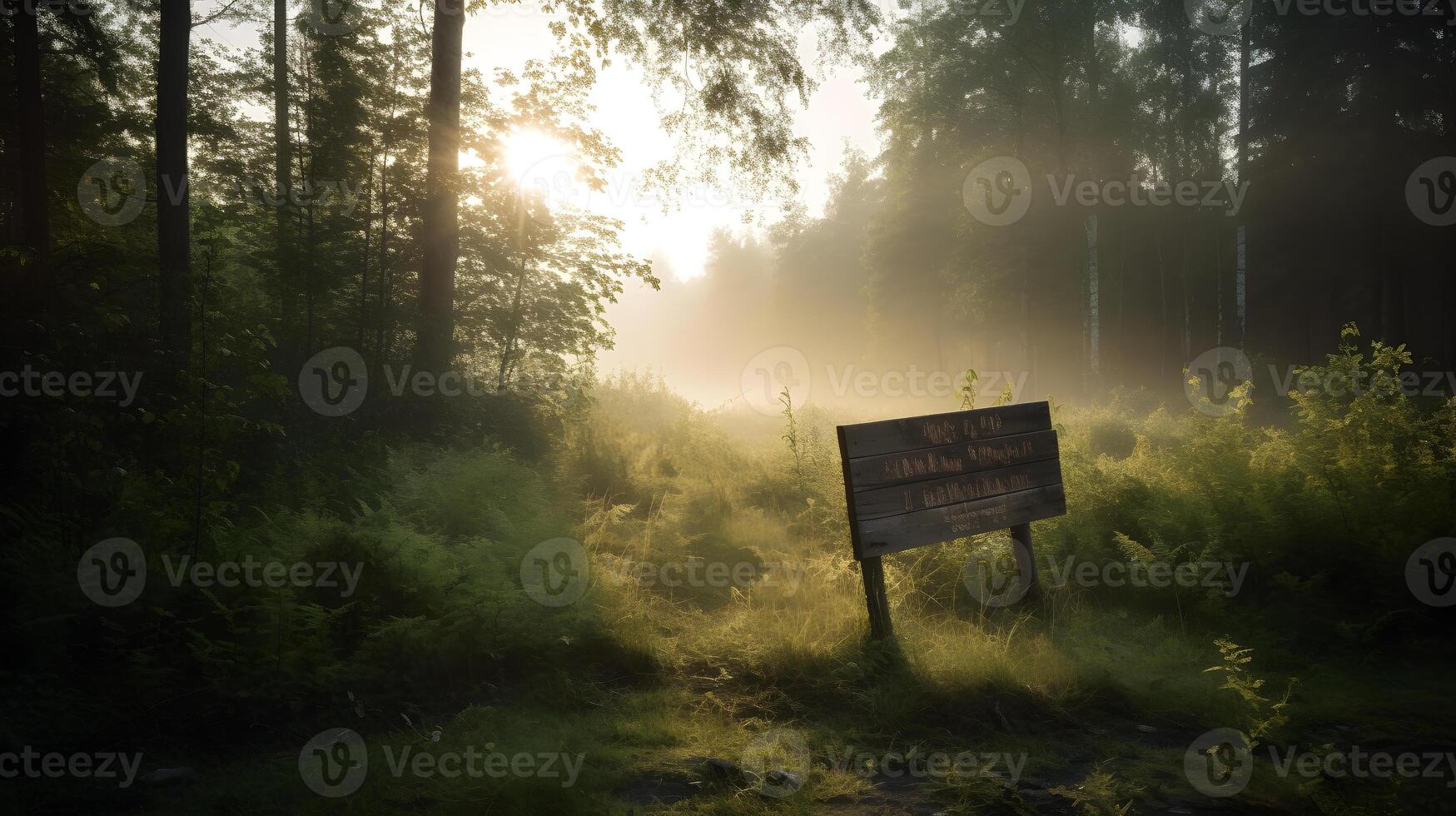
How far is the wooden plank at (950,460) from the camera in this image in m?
5.86

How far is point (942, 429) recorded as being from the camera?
6348mm

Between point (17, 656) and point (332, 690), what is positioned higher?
point (17, 656)

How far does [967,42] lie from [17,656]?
29.5 meters

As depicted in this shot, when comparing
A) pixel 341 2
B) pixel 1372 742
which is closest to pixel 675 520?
pixel 1372 742

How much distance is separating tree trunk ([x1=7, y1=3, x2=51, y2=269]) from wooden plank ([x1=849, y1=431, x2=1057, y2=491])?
10475mm

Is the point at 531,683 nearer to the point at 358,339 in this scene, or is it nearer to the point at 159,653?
the point at 159,653

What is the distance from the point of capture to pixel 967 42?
87.5 ft
